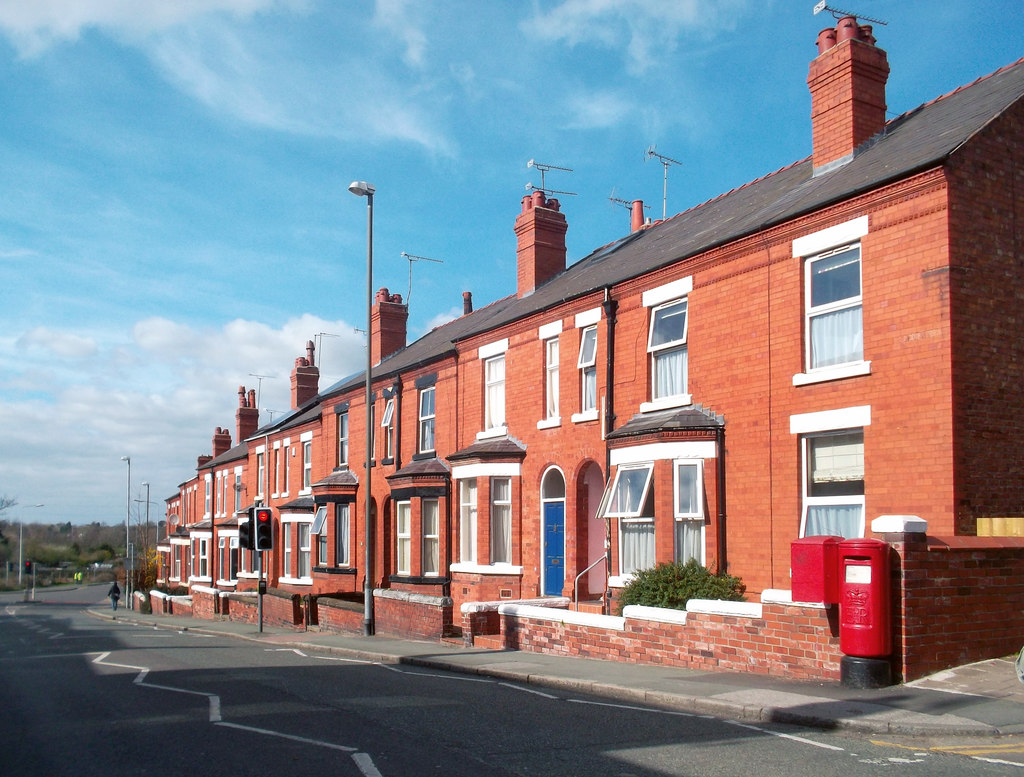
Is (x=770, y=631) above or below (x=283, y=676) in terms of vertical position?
above

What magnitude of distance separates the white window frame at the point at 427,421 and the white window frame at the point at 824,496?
1297 centimetres

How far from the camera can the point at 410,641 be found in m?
19.4

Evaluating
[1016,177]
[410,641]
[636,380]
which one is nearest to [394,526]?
[410,641]

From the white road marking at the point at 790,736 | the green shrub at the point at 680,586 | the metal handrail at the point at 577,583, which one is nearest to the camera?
the white road marking at the point at 790,736

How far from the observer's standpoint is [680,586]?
14641mm

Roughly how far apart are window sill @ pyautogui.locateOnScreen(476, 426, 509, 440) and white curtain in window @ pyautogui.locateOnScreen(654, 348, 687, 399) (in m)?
5.52

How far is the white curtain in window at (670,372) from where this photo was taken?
16.8 meters

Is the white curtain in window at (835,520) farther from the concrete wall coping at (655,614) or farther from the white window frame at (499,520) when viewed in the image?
the white window frame at (499,520)

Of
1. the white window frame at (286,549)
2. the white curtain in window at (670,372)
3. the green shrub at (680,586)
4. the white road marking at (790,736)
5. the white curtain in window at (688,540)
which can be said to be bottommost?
the white window frame at (286,549)

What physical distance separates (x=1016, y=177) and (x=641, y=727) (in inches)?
371

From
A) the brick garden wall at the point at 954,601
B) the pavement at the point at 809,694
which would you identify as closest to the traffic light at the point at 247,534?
the pavement at the point at 809,694

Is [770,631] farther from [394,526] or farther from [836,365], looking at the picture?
[394,526]

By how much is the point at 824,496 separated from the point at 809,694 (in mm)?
4261

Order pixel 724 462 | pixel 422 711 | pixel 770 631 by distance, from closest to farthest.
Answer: pixel 422 711 < pixel 770 631 < pixel 724 462
